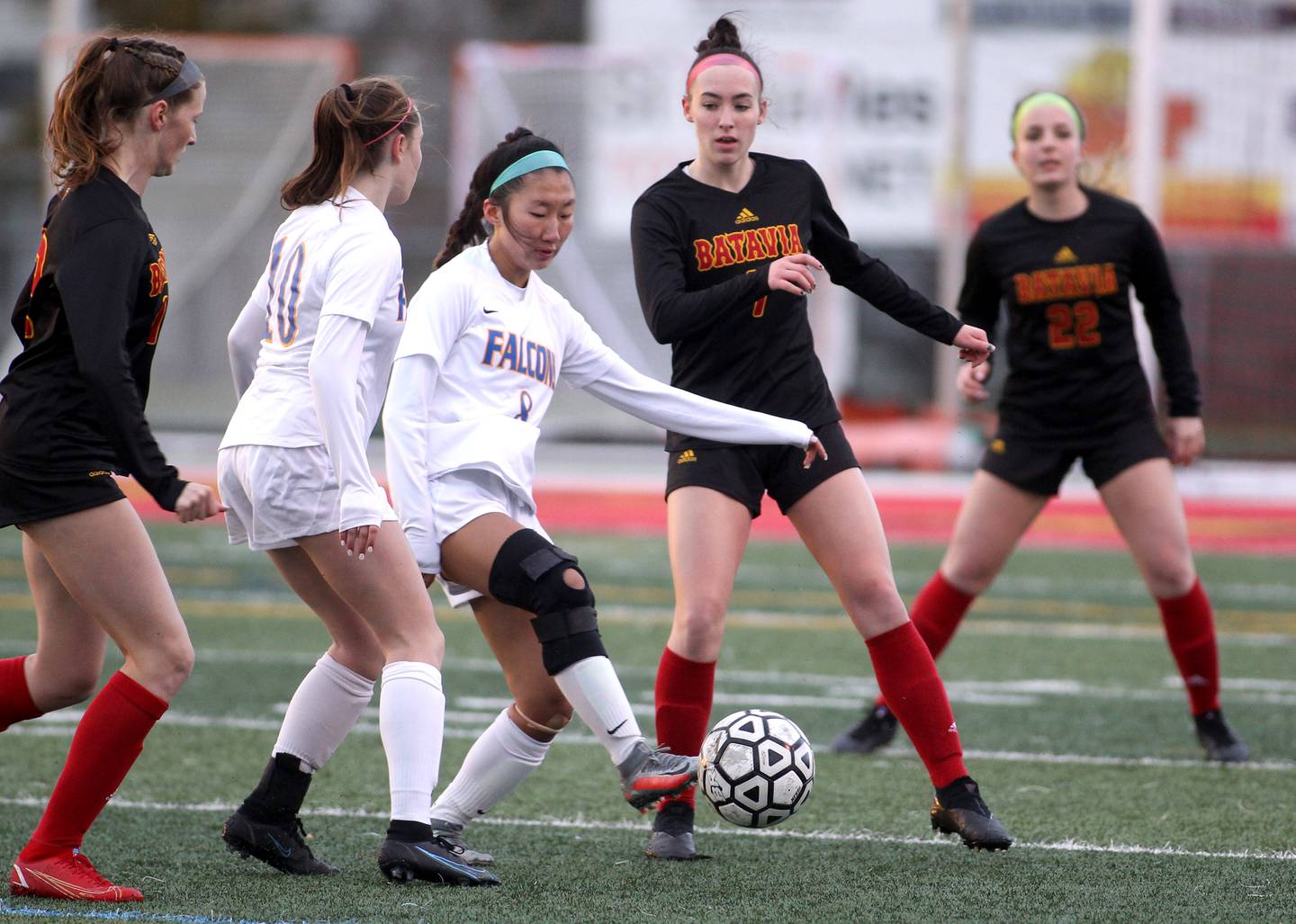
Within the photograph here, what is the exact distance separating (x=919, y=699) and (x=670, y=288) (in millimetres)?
1293

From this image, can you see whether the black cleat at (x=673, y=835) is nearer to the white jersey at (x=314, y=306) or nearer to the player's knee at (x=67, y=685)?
the white jersey at (x=314, y=306)

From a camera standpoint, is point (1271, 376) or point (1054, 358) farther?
point (1271, 376)

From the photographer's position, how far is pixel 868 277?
16.4 ft

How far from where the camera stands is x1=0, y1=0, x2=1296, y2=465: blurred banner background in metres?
17.0

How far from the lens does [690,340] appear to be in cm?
493

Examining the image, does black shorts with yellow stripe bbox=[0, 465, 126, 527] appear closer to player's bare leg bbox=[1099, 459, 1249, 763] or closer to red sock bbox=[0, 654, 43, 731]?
red sock bbox=[0, 654, 43, 731]

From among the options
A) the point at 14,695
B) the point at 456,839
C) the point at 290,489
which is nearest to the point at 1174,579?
the point at 456,839

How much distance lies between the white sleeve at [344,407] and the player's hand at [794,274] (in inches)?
41.5

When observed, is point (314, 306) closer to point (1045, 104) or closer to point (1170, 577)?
point (1045, 104)

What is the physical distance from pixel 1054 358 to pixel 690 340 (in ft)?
6.19

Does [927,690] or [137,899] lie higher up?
[927,690]

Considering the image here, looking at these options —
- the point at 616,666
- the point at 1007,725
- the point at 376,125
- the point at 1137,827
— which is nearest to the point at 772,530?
the point at 616,666

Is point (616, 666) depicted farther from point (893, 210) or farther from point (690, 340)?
point (893, 210)

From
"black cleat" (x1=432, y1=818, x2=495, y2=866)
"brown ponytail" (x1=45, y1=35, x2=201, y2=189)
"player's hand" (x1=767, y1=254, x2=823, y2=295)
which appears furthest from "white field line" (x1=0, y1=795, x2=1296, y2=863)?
"brown ponytail" (x1=45, y1=35, x2=201, y2=189)
